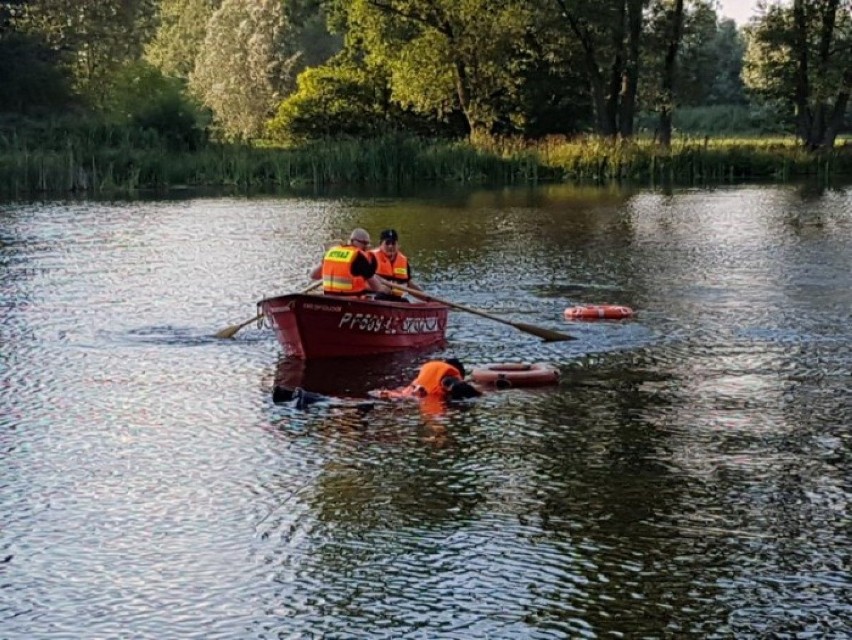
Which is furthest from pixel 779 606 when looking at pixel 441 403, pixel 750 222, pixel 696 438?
pixel 750 222

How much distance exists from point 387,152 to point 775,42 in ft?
51.9

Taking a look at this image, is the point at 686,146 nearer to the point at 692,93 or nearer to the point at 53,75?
the point at 692,93

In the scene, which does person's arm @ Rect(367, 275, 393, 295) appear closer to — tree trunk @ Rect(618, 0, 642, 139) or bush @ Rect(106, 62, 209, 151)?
bush @ Rect(106, 62, 209, 151)

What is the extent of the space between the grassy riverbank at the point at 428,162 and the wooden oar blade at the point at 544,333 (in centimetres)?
2912

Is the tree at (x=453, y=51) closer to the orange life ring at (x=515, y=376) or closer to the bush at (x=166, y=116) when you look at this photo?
the bush at (x=166, y=116)

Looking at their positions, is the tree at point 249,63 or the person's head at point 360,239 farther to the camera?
the tree at point 249,63

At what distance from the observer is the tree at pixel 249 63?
79188mm

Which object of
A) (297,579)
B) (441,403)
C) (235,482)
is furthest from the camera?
(441,403)

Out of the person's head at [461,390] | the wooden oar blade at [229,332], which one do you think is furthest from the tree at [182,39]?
the person's head at [461,390]

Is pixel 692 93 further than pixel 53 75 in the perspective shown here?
No

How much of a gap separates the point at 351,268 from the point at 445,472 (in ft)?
16.4

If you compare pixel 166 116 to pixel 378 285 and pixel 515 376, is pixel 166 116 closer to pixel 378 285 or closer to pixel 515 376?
pixel 378 285

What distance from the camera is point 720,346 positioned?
52.4 feet

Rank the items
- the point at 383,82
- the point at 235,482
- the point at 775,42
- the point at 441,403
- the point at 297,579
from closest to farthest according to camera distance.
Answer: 1. the point at 297,579
2. the point at 235,482
3. the point at 441,403
4. the point at 775,42
5. the point at 383,82
